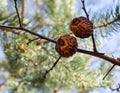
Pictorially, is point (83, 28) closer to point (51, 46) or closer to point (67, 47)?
point (67, 47)

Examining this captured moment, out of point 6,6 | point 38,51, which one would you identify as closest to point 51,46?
point 38,51

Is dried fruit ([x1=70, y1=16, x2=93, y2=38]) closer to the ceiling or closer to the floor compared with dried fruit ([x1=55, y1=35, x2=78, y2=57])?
closer to the ceiling

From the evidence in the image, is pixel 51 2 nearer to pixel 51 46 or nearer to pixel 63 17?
pixel 63 17

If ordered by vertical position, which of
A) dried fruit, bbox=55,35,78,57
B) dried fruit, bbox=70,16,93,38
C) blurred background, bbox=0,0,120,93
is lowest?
blurred background, bbox=0,0,120,93

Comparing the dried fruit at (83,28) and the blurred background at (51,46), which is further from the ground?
the dried fruit at (83,28)

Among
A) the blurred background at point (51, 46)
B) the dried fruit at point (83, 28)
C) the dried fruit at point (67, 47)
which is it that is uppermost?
the dried fruit at point (83, 28)

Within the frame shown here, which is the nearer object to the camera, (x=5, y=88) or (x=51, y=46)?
(x=51, y=46)

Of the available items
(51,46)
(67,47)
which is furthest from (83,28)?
(51,46)

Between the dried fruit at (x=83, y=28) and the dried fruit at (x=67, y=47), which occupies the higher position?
the dried fruit at (x=83, y=28)

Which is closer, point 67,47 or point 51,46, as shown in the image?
point 67,47

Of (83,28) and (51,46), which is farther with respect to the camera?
(51,46)

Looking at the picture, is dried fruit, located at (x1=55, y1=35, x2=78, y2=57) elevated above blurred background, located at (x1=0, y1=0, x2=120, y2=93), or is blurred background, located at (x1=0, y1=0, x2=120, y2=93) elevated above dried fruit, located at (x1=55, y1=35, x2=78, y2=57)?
dried fruit, located at (x1=55, y1=35, x2=78, y2=57)
